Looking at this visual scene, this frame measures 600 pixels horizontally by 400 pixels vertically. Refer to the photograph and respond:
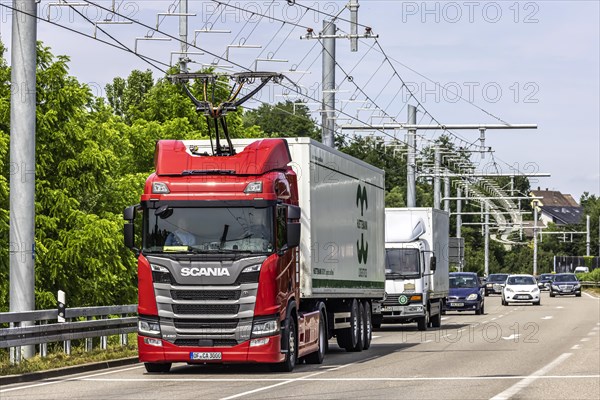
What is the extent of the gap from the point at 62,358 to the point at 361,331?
24.4 feet

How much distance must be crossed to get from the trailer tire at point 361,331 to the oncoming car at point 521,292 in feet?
128

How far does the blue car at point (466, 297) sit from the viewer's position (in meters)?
53.8

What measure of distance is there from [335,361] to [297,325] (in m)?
3.03

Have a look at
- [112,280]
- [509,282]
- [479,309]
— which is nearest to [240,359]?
[112,280]

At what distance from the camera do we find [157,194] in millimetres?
20828

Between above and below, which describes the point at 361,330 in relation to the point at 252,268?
below

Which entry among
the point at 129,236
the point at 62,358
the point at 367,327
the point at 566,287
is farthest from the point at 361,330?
the point at 566,287

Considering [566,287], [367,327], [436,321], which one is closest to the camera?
[367,327]

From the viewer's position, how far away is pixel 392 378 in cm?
1998

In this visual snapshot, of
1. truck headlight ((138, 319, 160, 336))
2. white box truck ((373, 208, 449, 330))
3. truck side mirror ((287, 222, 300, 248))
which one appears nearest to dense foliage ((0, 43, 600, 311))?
white box truck ((373, 208, 449, 330))

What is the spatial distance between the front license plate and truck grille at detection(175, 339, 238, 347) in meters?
0.12

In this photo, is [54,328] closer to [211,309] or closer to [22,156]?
[22,156]

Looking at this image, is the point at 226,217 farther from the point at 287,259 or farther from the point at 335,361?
the point at 335,361

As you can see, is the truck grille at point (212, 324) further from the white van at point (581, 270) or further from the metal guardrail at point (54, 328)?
the white van at point (581, 270)
